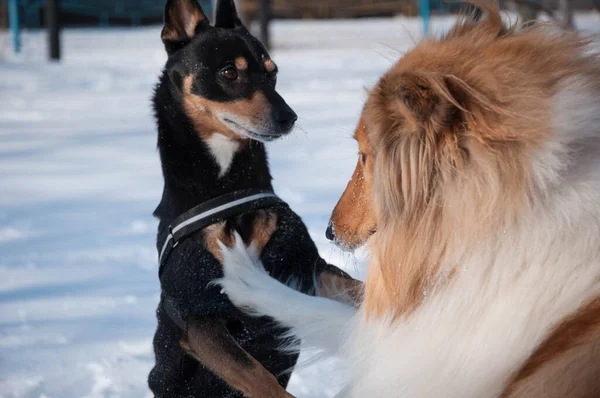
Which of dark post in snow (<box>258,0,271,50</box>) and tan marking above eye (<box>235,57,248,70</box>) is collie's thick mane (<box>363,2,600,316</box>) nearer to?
tan marking above eye (<box>235,57,248,70</box>)

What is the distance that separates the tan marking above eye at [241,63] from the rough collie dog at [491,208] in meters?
1.57

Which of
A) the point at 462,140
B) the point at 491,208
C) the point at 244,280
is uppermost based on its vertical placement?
the point at 462,140

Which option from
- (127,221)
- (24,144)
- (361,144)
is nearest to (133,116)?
(24,144)

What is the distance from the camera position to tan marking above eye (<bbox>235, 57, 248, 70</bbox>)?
12.0ft

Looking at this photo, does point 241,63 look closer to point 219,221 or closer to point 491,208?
point 219,221

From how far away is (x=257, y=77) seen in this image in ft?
12.4

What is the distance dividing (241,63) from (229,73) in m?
0.07

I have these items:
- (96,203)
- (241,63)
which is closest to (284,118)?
(241,63)

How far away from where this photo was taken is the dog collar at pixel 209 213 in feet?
9.97

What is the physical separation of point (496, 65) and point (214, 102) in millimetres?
1814

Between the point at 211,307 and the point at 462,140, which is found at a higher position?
the point at 462,140

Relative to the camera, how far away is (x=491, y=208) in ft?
6.35

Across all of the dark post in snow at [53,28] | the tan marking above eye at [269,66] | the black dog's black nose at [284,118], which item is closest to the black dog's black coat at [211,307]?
the black dog's black nose at [284,118]

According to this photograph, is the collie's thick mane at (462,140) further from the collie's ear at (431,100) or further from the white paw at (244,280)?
the white paw at (244,280)
